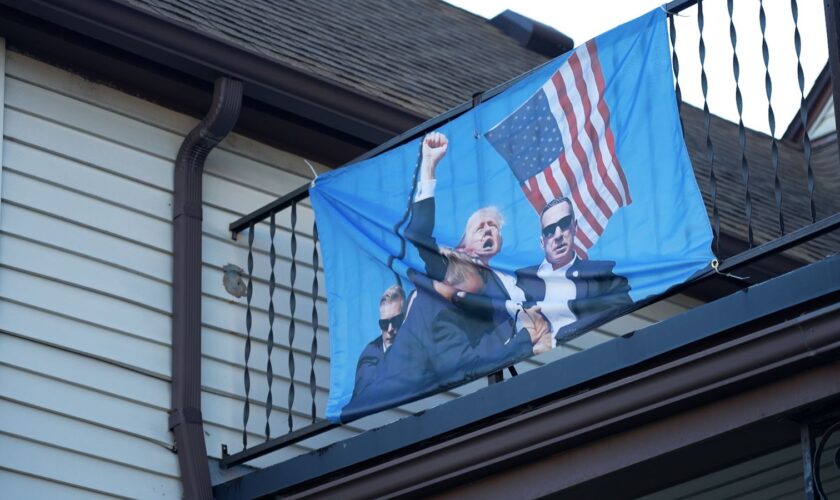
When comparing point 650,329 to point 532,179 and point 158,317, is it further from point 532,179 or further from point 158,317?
point 158,317

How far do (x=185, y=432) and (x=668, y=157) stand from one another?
8.97ft

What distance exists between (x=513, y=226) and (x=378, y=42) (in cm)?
401

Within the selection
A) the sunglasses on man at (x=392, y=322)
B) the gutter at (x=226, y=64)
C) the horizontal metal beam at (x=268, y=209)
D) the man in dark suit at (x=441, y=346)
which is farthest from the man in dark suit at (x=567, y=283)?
the gutter at (x=226, y=64)

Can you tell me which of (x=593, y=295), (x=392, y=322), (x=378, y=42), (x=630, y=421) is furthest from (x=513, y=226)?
(x=378, y=42)

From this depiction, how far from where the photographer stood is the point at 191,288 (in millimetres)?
7543

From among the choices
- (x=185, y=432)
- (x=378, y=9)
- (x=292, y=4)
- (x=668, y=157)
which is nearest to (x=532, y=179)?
(x=668, y=157)

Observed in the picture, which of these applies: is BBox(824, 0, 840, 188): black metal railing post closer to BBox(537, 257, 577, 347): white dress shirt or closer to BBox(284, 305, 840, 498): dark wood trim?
BBox(284, 305, 840, 498): dark wood trim

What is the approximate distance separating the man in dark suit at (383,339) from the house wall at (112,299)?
3.14 feet

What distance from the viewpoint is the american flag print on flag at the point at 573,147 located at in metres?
6.12

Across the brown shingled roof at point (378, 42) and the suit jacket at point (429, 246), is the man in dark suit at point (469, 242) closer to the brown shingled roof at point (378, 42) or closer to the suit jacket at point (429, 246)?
the suit jacket at point (429, 246)

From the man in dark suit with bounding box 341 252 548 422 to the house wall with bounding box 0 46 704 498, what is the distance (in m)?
1.02

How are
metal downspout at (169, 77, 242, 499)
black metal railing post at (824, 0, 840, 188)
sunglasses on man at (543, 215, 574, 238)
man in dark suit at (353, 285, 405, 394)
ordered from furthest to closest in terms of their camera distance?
metal downspout at (169, 77, 242, 499) < man in dark suit at (353, 285, 405, 394) < sunglasses on man at (543, 215, 574, 238) < black metal railing post at (824, 0, 840, 188)

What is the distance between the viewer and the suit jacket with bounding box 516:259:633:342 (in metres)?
5.97

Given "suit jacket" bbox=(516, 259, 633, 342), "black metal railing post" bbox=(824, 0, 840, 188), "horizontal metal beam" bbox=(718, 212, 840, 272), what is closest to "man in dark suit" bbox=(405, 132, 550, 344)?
"suit jacket" bbox=(516, 259, 633, 342)
